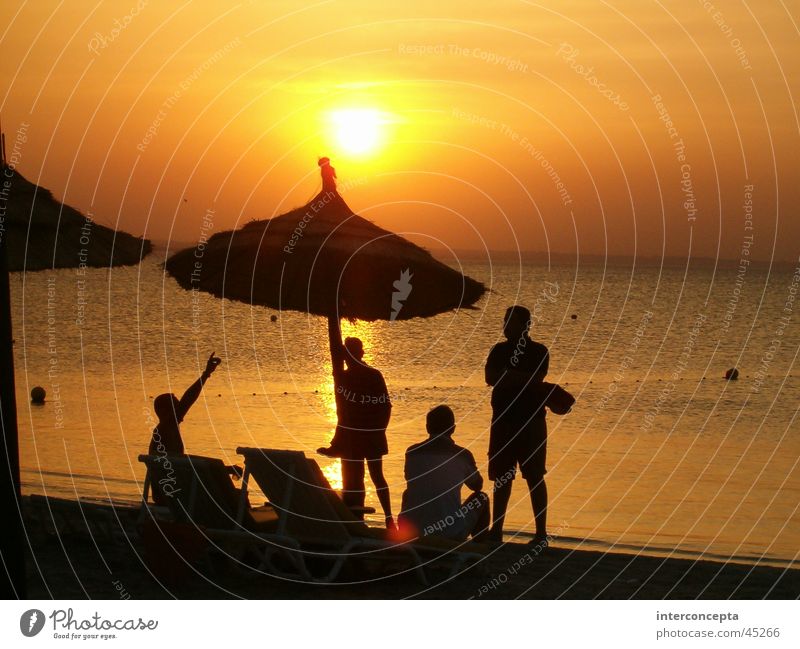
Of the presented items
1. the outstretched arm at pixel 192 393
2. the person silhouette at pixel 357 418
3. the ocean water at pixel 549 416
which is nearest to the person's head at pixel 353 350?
the person silhouette at pixel 357 418

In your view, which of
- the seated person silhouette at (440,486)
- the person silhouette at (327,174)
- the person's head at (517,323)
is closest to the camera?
the seated person silhouette at (440,486)

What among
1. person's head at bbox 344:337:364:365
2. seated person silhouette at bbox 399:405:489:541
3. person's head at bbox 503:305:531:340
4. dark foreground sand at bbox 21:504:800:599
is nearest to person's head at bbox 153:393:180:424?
dark foreground sand at bbox 21:504:800:599

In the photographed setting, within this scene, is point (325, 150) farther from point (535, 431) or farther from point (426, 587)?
point (426, 587)

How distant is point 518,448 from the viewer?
948cm

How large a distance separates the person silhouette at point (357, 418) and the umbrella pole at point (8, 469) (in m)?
3.36

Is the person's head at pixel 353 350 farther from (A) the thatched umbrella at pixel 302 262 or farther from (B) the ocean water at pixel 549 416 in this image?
(B) the ocean water at pixel 549 416

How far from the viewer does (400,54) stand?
1132 cm

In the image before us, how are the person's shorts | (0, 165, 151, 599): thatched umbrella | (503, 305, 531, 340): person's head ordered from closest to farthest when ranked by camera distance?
(503, 305, 531, 340): person's head, the person's shorts, (0, 165, 151, 599): thatched umbrella

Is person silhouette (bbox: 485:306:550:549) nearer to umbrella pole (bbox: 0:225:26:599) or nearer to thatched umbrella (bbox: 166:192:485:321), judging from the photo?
thatched umbrella (bbox: 166:192:485:321)

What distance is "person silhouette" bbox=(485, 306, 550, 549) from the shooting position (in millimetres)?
9273

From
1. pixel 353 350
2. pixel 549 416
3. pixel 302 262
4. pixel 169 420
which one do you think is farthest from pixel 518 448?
pixel 549 416

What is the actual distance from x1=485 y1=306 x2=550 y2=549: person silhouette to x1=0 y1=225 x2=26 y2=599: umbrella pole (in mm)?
3814

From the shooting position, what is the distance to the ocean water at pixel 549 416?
1392 cm

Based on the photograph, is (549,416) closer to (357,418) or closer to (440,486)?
(357,418)
